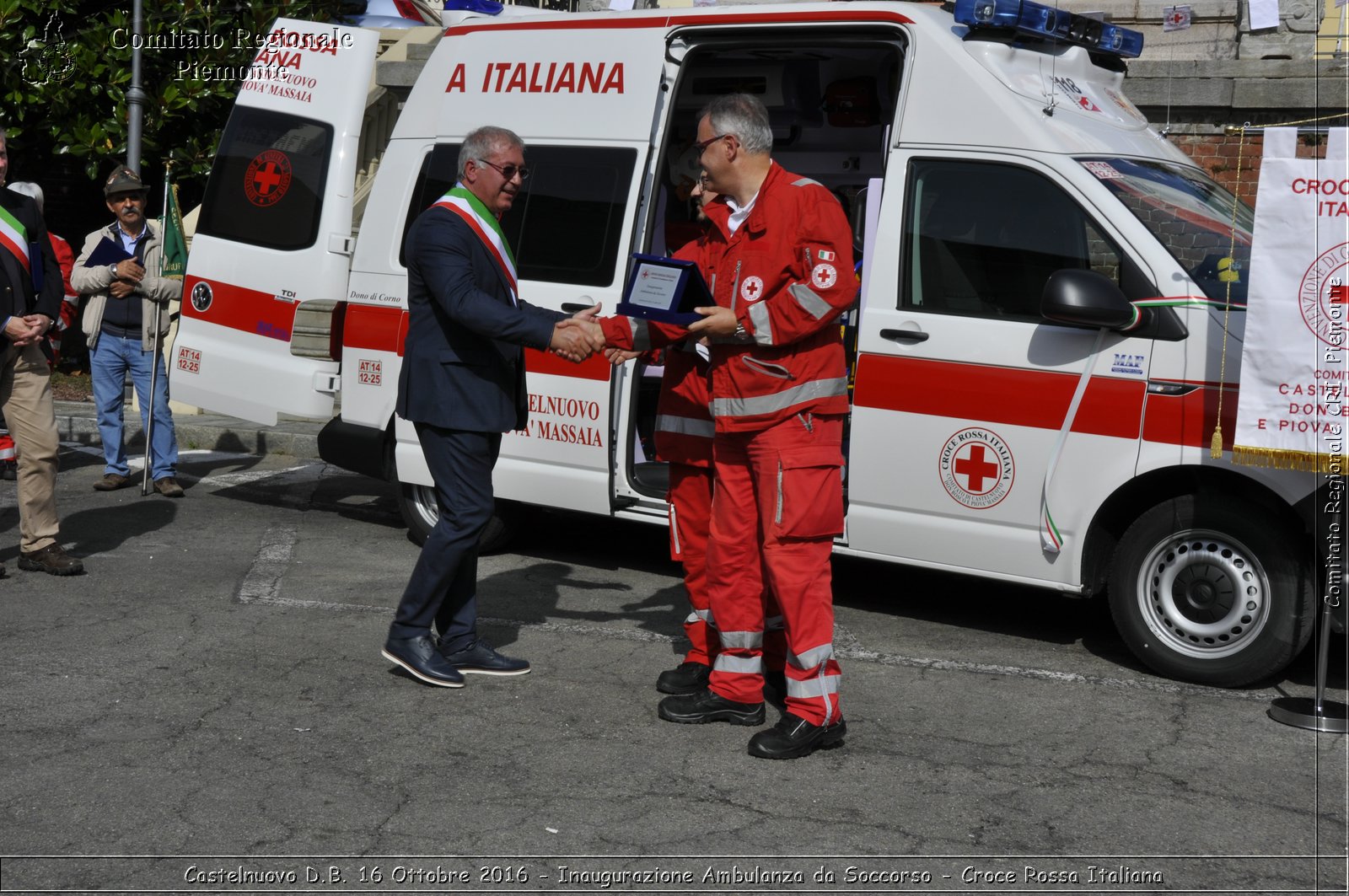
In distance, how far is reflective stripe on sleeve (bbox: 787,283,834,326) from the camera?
4.56 m

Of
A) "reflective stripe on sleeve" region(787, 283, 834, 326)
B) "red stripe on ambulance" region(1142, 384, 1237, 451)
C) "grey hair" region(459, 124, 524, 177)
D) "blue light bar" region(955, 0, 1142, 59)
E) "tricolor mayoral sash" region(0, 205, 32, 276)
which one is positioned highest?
"blue light bar" region(955, 0, 1142, 59)

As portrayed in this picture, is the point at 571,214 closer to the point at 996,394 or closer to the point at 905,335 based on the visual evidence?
the point at 905,335

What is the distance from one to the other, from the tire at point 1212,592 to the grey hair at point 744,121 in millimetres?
2050

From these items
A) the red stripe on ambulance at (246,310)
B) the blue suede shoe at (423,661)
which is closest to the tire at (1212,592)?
the blue suede shoe at (423,661)

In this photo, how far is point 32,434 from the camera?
670 centimetres

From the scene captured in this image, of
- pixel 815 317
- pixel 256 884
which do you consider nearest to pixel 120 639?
pixel 256 884

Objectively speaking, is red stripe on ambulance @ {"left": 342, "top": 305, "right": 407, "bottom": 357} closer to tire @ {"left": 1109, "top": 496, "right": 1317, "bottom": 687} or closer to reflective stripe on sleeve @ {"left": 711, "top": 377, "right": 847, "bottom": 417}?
reflective stripe on sleeve @ {"left": 711, "top": 377, "right": 847, "bottom": 417}

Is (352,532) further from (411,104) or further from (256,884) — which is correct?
(256,884)

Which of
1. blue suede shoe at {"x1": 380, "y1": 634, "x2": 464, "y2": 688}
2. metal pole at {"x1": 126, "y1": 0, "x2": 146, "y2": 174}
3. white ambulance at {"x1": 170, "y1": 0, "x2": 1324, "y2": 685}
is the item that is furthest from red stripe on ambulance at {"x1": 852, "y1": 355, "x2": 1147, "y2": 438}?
metal pole at {"x1": 126, "y1": 0, "x2": 146, "y2": 174}

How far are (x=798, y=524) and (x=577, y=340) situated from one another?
103cm

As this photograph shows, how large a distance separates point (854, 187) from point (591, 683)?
160 inches

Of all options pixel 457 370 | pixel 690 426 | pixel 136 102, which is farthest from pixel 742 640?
pixel 136 102

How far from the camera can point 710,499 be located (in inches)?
208

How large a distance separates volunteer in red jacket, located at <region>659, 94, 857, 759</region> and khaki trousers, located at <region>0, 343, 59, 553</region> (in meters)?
3.49
